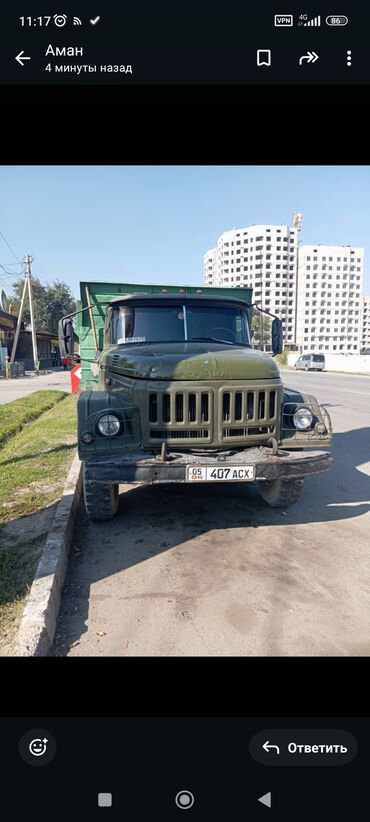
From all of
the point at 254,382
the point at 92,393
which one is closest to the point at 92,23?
the point at 254,382

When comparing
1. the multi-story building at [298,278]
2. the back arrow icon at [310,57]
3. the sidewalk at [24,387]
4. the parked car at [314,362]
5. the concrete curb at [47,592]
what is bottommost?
the sidewalk at [24,387]

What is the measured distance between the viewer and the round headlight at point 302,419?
4.02m

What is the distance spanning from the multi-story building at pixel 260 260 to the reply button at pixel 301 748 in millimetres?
91018

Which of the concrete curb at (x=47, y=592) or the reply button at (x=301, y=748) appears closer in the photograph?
the reply button at (x=301, y=748)

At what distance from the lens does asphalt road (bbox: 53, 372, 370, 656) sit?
2445 millimetres

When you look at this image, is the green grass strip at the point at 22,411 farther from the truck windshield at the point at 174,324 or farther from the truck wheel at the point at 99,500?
the truck wheel at the point at 99,500

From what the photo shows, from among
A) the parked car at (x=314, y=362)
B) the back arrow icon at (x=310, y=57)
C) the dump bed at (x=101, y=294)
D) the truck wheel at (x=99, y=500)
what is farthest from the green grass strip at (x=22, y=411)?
the parked car at (x=314, y=362)

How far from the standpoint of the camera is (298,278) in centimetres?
9700

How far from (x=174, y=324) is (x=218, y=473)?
1.86 metres

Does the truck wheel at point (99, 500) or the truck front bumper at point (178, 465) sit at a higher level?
the truck front bumper at point (178, 465)

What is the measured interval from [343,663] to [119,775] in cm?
59

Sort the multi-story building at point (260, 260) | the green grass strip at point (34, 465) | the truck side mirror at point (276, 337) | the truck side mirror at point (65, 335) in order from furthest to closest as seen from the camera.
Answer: the multi-story building at point (260, 260) → the truck side mirror at point (276, 337) → the truck side mirror at point (65, 335) → the green grass strip at point (34, 465)

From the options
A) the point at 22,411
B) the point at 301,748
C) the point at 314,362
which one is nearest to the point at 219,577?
the point at 301,748

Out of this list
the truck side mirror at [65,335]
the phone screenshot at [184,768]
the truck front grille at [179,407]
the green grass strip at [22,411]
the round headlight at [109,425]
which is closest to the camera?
the phone screenshot at [184,768]
